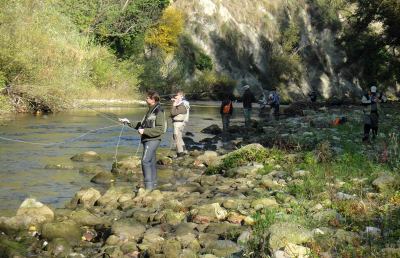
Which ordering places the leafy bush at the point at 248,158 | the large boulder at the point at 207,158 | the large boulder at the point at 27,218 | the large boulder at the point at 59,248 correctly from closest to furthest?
the large boulder at the point at 59,248 → the large boulder at the point at 27,218 → the leafy bush at the point at 248,158 → the large boulder at the point at 207,158

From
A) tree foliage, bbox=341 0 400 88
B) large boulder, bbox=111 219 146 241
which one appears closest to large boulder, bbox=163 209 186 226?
large boulder, bbox=111 219 146 241

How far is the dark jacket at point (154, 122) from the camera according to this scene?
41.2ft

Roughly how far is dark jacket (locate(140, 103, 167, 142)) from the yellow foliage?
49933 millimetres

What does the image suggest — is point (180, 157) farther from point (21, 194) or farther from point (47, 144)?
point (21, 194)

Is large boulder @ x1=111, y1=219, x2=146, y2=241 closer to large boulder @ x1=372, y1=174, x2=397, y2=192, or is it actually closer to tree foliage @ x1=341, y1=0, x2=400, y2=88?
large boulder @ x1=372, y1=174, x2=397, y2=192

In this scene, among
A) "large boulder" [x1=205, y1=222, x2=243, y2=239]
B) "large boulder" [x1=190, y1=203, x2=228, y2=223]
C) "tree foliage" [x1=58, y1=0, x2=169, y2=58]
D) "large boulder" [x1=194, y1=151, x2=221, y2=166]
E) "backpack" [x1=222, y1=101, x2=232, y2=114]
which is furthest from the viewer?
"tree foliage" [x1=58, y1=0, x2=169, y2=58]

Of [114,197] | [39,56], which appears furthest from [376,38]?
[114,197]

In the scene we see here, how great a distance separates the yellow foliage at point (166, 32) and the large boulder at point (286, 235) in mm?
55257

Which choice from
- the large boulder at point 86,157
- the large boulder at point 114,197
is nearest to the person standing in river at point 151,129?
the large boulder at point 114,197

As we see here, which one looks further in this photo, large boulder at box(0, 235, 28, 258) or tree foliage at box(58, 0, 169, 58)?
tree foliage at box(58, 0, 169, 58)

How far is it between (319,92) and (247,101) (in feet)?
199

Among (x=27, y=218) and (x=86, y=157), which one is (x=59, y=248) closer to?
(x=27, y=218)

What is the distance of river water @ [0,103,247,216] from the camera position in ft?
42.5

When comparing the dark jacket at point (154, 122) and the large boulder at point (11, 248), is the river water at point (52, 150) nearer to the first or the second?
the large boulder at point (11, 248)
